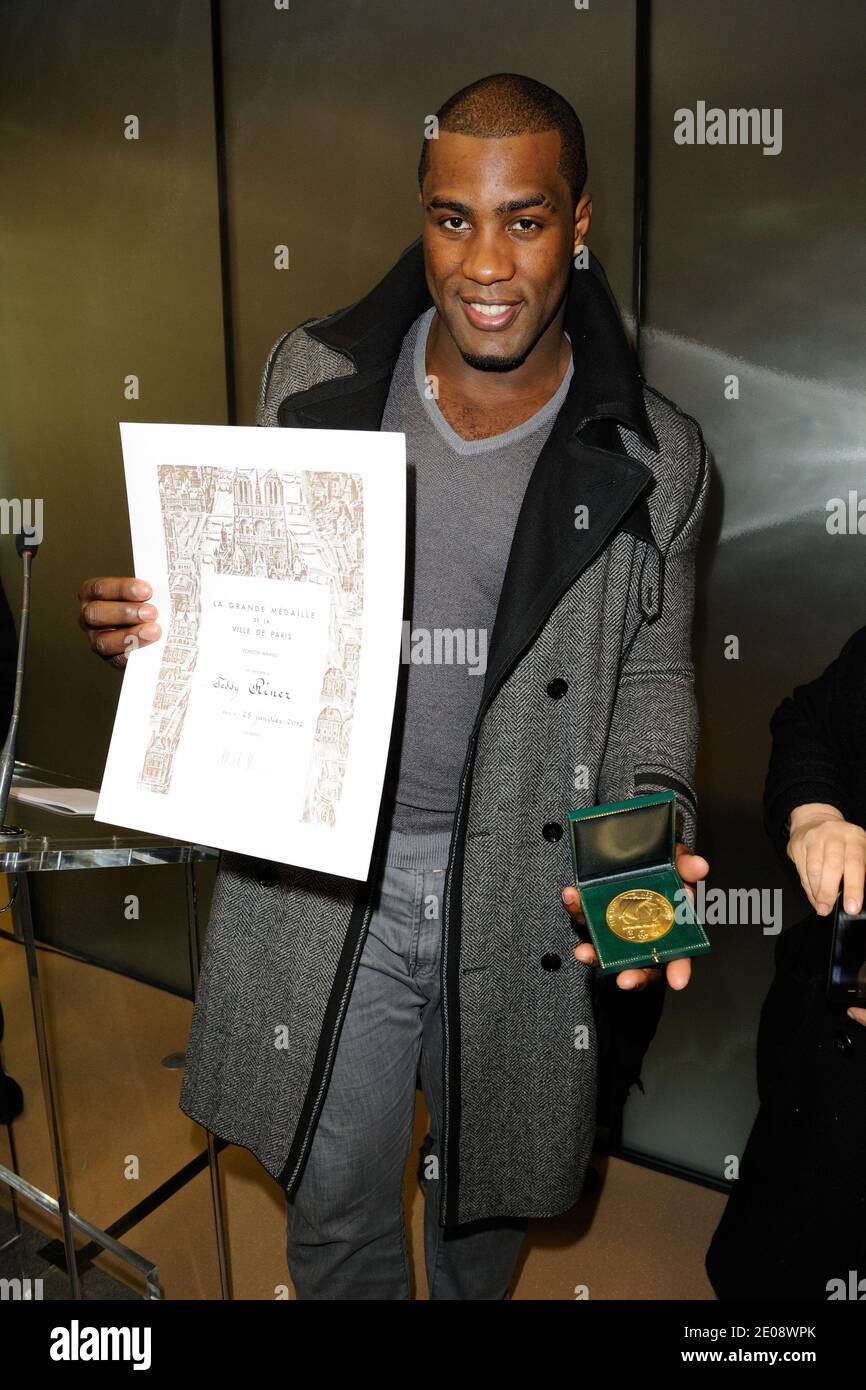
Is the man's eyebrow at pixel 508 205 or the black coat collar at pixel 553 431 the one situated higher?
the man's eyebrow at pixel 508 205

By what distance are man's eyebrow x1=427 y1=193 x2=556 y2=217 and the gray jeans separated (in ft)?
2.96

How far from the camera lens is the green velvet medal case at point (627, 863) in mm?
1241

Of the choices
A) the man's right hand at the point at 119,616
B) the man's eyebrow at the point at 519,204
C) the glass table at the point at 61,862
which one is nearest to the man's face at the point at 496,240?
the man's eyebrow at the point at 519,204

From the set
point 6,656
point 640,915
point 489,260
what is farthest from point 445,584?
point 6,656

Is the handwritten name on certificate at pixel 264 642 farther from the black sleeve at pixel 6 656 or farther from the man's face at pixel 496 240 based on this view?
the black sleeve at pixel 6 656

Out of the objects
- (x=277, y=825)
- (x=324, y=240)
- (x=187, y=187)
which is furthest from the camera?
(x=187, y=187)

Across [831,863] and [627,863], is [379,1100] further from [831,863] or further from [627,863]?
[831,863]

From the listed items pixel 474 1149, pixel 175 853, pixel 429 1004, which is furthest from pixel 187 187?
pixel 474 1149

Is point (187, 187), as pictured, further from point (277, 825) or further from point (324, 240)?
point (277, 825)

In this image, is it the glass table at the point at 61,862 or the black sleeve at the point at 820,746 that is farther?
the black sleeve at the point at 820,746

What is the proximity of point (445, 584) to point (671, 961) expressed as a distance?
627 mm
